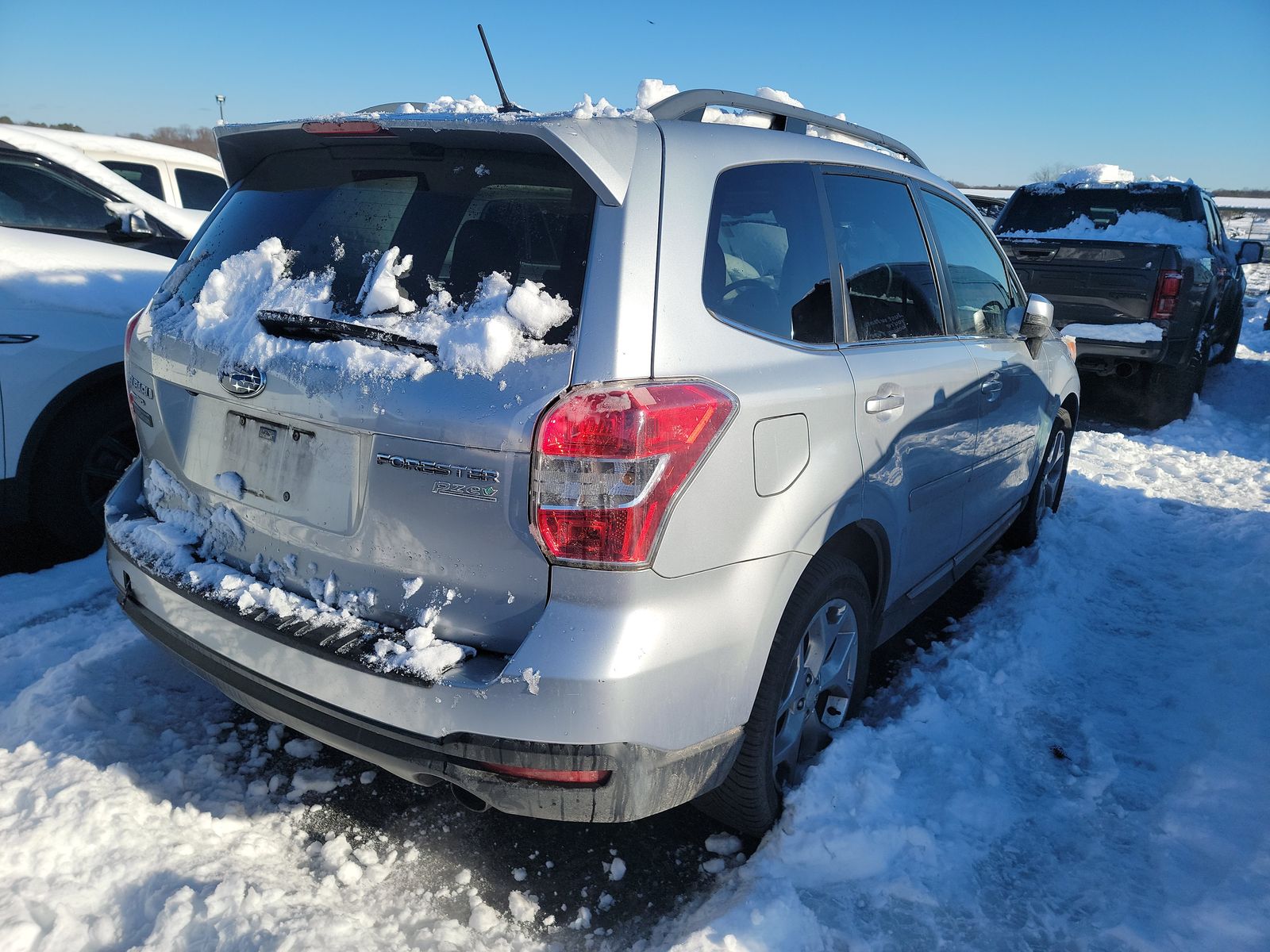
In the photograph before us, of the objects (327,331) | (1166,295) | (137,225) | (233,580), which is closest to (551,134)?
(327,331)

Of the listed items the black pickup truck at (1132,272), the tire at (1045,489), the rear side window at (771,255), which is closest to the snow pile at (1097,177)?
the black pickup truck at (1132,272)

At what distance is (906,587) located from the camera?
3113 millimetres

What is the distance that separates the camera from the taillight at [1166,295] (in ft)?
24.2

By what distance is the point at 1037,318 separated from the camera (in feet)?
12.4

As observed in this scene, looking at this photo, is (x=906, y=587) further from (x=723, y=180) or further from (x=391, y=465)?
(x=391, y=465)

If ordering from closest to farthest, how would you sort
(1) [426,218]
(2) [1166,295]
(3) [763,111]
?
(1) [426,218] → (3) [763,111] → (2) [1166,295]

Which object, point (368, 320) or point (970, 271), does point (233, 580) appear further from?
point (970, 271)

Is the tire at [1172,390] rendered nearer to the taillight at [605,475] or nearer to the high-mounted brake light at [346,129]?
the taillight at [605,475]

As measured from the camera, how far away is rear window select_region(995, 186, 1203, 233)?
27.4ft

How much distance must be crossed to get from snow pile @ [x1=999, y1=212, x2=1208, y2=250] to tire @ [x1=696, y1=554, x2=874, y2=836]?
6517 millimetres

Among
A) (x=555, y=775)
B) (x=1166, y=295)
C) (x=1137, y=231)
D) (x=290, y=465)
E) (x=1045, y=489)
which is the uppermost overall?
(x=1137, y=231)

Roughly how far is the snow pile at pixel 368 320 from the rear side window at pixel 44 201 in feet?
11.4

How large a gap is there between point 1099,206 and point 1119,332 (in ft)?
5.24

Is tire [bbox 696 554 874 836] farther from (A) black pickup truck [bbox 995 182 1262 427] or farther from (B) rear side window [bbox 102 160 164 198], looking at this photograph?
(B) rear side window [bbox 102 160 164 198]
